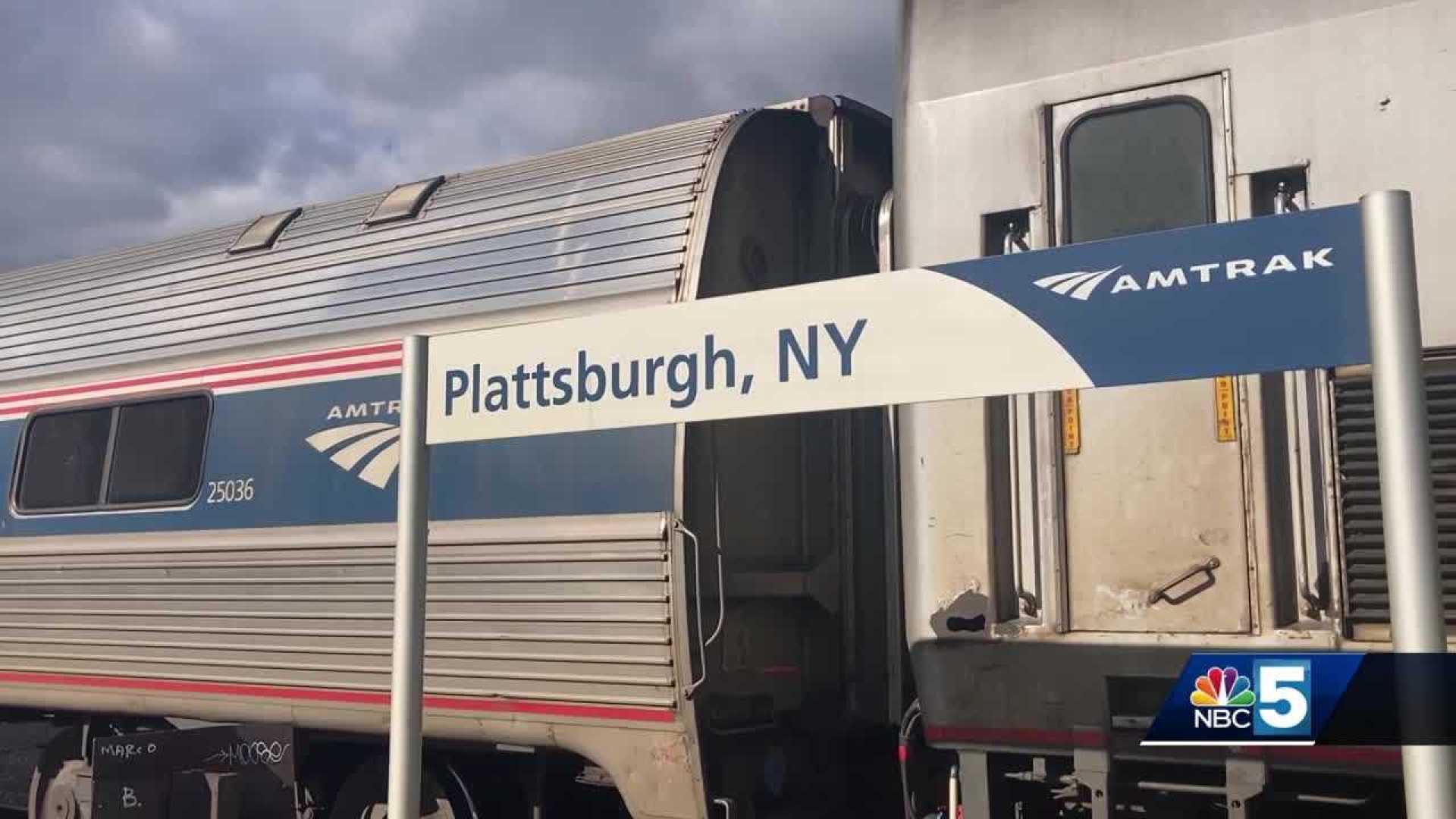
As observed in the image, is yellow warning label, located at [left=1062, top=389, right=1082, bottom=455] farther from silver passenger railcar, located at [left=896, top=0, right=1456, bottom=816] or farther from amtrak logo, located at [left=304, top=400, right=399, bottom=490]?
amtrak logo, located at [left=304, top=400, right=399, bottom=490]

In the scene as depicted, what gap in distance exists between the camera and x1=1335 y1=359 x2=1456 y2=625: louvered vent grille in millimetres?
3717

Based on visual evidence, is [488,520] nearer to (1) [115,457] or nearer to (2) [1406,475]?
(1) [115,457]

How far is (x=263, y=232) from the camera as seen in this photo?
262 inches

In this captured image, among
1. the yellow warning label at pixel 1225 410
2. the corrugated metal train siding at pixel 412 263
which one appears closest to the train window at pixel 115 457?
the corrugated metal train siding at pixel 412 263

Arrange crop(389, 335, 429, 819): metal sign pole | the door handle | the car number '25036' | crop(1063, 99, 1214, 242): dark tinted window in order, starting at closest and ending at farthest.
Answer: crop(389, 335, 429, 819): metal sign pole
the door handle
crop(1063, 99, 1214, 242): dark tinted window
the car number '25036'

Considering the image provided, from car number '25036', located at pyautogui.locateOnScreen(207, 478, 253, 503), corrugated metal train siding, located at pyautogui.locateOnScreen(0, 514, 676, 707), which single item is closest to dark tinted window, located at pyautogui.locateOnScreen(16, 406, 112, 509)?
corrugated metal train siding, located at pyautogui.locateOnScreen(0, 514, 676, 707)

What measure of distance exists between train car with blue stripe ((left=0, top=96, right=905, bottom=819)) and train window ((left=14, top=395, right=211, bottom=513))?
19 mm

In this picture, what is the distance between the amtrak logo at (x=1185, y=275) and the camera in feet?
8.44

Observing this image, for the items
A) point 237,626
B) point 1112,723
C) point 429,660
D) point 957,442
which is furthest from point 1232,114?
point 237,626

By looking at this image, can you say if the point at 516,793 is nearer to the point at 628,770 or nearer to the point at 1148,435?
the point at 628,770

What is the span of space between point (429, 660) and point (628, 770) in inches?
37.5

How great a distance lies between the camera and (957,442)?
4.39 m

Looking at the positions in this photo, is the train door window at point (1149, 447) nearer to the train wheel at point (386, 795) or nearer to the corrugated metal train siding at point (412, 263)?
the corrugated metal train siding at point (412, 263)

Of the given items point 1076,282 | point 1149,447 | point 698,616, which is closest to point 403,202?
point 698,616
